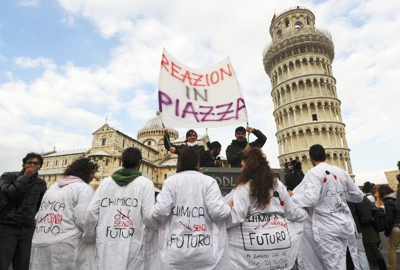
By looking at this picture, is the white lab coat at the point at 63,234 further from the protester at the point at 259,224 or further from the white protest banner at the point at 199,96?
the white protest banner at the point at 199,96

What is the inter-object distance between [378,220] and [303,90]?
1277 inches

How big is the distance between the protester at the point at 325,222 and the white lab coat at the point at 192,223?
61.5 inches

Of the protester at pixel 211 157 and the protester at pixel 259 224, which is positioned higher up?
the protester at pixel 211 157

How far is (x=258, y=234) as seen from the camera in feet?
10.1

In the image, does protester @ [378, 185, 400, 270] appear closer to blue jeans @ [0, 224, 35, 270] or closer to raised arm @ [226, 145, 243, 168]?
raised arm @ [226, 145, 243, 168]

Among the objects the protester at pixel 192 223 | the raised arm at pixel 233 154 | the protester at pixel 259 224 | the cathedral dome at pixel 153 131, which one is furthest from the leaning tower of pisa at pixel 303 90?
the cathedral dome at pixel 153 131

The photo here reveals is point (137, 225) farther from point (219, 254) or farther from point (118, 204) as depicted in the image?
point (219, 254)

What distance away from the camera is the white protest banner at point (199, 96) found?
5.51 metres

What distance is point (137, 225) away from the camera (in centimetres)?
323

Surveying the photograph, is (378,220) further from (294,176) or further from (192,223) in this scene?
(192,223)

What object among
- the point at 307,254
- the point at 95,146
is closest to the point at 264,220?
the point at 307,254

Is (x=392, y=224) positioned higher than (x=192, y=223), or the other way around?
(x=192, y=223)

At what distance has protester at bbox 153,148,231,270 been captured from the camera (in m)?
2.73

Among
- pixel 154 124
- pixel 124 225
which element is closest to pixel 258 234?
pixel 124 225
